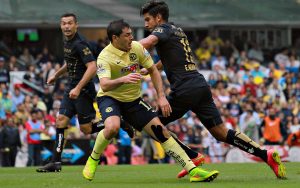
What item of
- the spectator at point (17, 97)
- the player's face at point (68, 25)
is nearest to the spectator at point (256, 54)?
the spectator at point (17, 97)

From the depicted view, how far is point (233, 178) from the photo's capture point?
12773mm

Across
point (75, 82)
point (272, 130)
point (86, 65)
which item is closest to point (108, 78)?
point (86, 65)

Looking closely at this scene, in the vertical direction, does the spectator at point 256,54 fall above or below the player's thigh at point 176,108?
below

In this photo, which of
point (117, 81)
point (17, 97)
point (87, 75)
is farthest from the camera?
point (17, 97)

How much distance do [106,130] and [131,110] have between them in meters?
0.51

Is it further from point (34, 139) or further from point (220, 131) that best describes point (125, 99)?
point (34, 139)

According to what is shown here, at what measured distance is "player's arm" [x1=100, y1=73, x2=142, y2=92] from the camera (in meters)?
11.2

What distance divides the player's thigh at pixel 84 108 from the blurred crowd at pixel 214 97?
310 inches

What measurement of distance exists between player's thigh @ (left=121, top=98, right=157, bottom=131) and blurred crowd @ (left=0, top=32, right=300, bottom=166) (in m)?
11.3

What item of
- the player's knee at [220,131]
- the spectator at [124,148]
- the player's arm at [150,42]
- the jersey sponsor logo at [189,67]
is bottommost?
the spectator at [124,148]

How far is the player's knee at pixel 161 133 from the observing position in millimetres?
11750

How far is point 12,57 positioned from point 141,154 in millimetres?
6919

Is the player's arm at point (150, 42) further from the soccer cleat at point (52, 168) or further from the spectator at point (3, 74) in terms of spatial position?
the spectator at point (3, 74)

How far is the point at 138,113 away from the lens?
12.1 meters
